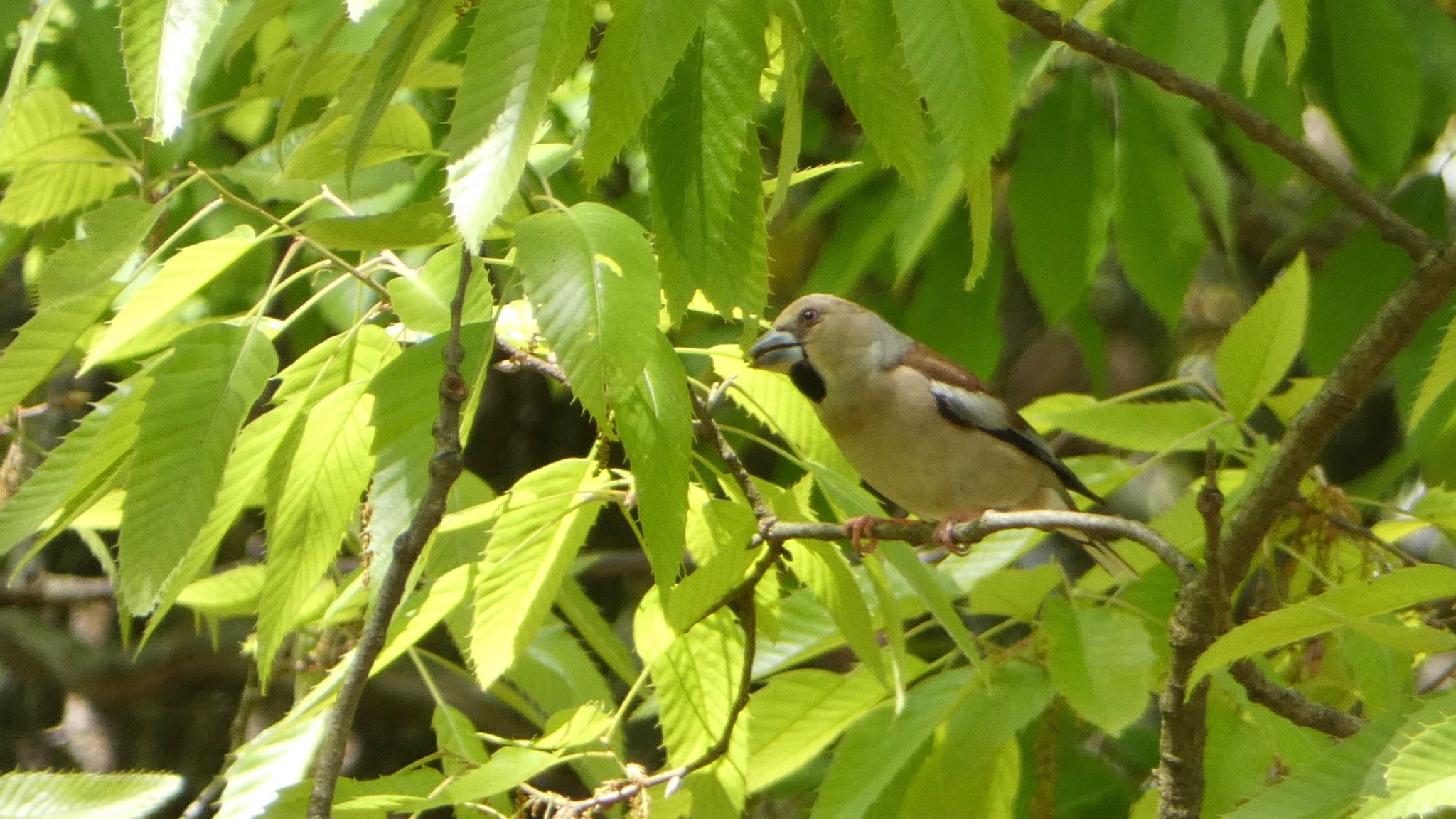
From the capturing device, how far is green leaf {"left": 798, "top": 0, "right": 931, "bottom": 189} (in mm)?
1779

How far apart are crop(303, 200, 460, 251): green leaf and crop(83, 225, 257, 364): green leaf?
242 millimetres

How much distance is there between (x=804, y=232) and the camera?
5941 millimetres

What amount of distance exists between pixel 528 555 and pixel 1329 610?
4.58 feet

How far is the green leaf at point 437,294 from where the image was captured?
2543 millimetres

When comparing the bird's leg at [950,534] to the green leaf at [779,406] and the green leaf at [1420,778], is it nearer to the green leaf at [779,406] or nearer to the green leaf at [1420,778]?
the green leaf at [779,406]

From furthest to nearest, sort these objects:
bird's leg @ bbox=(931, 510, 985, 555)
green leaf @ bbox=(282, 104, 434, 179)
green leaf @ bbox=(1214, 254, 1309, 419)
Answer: bird's leg @ bbox=(931, 510, 985, 555) → green leaf @ bbox=(1214, 254, 1309, 419) → green leaf @ bbox=(282, 104, 434, 179)

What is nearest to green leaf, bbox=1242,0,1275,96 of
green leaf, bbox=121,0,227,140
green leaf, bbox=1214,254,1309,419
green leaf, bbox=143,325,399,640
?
green leaf, bbox=1214,254,1309,419

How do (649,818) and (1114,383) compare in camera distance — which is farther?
(1114,383)

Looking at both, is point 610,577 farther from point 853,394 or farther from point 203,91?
point 203,91

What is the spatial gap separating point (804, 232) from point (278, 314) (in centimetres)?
211

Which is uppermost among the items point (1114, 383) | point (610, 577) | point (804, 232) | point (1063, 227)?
point (1063, 227)

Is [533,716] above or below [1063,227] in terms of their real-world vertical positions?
below

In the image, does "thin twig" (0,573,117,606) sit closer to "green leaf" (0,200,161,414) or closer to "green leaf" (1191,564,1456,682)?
"green leaf" (0,200,161,414)

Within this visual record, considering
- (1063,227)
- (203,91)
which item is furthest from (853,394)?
(203,91)
